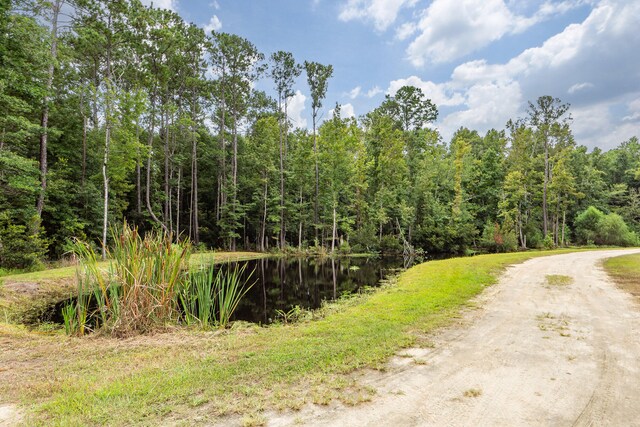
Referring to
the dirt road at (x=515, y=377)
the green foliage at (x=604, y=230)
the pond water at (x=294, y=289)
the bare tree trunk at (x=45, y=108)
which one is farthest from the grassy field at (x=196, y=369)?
the green foliage at (x=604, y=230)

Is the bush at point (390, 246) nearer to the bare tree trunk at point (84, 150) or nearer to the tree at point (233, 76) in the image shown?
the tree at point (233, 76)

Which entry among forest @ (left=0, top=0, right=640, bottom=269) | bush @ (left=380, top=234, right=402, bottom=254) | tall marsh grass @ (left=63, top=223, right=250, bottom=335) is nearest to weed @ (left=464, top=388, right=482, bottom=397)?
tall marsh grass @ (left=63, top=223, right=250, bottom=335)

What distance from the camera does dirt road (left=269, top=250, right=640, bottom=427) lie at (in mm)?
3062

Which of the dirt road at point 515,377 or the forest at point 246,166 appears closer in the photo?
the dirt road at point 515,377

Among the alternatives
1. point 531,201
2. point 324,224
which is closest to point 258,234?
point 324,224

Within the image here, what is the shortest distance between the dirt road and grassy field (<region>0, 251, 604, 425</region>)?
34cm

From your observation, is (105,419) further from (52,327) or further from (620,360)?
(620,360)

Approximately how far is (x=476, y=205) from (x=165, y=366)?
126ft

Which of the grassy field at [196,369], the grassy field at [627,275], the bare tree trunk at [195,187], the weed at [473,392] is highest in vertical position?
the bare tree trunk at [195,187]

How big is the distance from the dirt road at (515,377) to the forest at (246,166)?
17418 millimetres

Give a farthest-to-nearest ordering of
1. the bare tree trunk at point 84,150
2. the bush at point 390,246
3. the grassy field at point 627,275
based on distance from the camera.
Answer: the bush at point 390,246 → the bare tree trunk at point 84,150 → the grassy field at point 627,275

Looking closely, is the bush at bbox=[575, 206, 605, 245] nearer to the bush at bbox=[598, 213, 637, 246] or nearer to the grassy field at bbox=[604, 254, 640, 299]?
the bush at bbox=[598, 213, 637, 246]

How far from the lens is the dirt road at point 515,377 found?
3062mm

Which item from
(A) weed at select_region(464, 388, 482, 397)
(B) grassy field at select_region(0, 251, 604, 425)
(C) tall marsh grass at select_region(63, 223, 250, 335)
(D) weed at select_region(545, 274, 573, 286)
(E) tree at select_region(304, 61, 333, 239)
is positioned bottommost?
(D) weed at select_region(545, 274, 573, 286)
